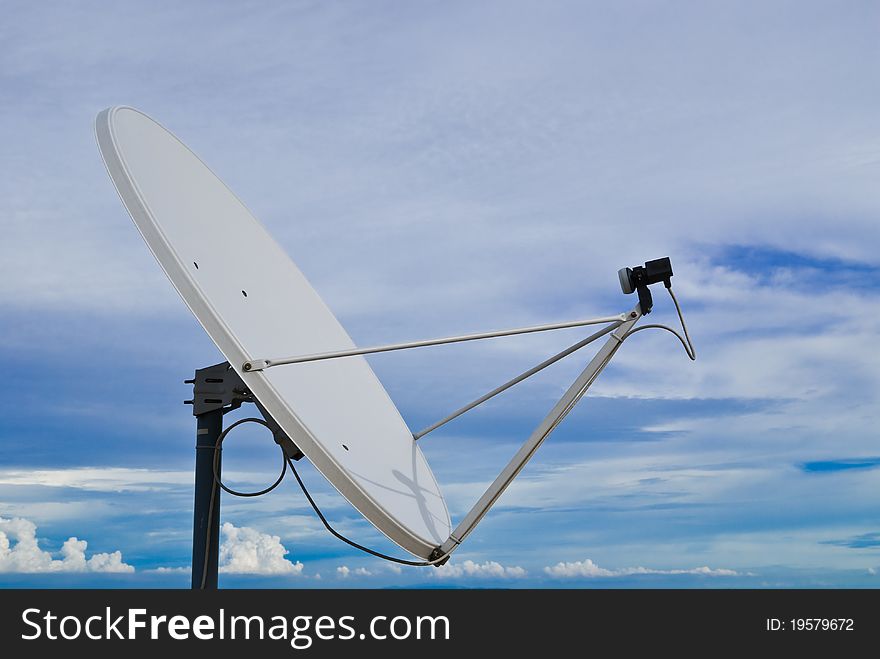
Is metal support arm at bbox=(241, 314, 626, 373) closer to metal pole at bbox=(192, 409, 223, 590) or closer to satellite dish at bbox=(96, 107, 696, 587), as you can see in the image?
satellite dish at bbox=(96, 107, 696, 587)

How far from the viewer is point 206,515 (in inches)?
306

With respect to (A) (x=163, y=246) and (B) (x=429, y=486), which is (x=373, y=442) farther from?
(A) (x=163, y=246)

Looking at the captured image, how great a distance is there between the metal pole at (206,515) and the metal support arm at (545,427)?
6.88 feet

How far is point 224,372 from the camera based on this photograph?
7781mm

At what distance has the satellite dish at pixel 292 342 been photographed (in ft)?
19.9

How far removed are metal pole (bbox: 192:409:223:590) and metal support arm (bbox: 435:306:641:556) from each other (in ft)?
6.88

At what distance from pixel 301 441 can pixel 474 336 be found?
1.36m

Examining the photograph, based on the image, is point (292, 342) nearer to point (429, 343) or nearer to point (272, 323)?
point (272, 323)

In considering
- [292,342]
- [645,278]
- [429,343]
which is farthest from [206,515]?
[645,278]

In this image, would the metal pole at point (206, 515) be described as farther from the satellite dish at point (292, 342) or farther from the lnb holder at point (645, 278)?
the lnb holder at point (645, 278)

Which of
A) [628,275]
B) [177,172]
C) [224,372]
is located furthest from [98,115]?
[628,275]

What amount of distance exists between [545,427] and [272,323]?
2520 mm

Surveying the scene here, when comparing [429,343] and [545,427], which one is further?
[545,427]

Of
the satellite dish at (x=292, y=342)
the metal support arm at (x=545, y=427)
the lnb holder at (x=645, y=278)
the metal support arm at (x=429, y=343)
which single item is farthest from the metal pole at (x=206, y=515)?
the lnb holder at (x=645, y=278)
